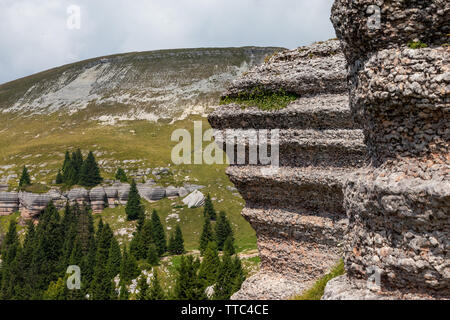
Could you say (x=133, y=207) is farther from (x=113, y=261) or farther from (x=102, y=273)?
(x=102, y=273)

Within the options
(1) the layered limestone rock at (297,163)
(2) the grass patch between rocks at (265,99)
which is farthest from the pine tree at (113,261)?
(2) the grass patch between rocks at (265,99)

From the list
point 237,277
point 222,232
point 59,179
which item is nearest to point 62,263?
point 222,232

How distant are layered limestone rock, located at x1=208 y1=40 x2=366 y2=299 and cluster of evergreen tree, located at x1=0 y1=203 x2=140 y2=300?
101 ft

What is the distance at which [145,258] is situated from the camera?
5209 centimetres

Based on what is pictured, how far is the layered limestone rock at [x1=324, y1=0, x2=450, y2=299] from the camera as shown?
12.9 feet

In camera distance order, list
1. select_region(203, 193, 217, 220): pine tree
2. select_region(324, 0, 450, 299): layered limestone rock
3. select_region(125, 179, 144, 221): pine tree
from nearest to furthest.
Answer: select_region(324, 0, 450, 299): layered limestone rock < select_region(203, 193, 217, 220): pine tree < select_region(125, 179, 144, 221): pine tree

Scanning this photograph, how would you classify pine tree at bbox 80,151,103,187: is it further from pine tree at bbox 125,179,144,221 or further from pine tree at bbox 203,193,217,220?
pine tree at bbox 203,193,217,220

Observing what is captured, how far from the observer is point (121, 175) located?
86688 millimetres

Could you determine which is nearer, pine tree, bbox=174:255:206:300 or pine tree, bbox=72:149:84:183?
pine tree, bbox=174:255:206:300

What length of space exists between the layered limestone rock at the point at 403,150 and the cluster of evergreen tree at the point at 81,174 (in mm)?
84473

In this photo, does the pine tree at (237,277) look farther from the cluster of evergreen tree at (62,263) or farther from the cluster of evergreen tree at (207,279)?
the cluster of evergreen tree at (62,263)

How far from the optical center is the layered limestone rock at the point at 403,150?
3.93 m

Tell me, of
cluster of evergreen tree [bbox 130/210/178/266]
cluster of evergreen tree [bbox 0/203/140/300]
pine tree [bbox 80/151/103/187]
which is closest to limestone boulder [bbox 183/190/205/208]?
cluster of evergreen tree [bbox 130/210/178/266]
